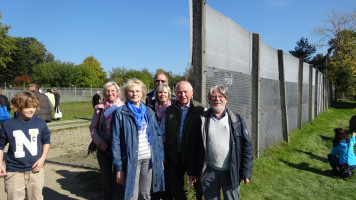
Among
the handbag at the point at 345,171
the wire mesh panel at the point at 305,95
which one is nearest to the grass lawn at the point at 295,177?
the handbag at the point at 345,171

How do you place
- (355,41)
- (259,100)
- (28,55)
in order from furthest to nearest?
(28,55) < (355,41) < (259,100)

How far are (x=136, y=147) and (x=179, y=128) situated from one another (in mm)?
604

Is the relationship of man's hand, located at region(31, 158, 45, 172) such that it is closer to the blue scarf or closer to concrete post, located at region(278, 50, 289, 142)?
the blue scarf

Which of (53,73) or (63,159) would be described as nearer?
(63,159)

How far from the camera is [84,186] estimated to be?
173 inches

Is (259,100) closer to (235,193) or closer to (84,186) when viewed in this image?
(235,193)

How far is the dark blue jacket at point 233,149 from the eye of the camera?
2.65 metres

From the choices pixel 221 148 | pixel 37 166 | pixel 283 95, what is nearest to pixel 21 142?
pixel 37 166

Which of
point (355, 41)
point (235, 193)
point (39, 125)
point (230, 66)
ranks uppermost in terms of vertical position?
point (355, 41)

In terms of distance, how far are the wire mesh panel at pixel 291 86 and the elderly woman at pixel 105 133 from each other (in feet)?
20.1

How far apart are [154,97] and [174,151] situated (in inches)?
36.1

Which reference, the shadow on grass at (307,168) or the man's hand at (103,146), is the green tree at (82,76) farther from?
the man's hand at (103,146)

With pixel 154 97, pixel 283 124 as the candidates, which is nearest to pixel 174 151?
pixel 154 97

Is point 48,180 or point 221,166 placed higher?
point 221,166
